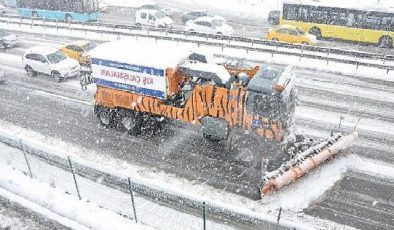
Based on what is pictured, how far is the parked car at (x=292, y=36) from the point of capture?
1137 inches

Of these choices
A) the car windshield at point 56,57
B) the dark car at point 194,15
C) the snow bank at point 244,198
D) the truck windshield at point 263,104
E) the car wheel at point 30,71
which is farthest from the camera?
the dark car at point 194,15

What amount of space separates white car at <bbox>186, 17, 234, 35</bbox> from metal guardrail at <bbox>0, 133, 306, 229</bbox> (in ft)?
66.2

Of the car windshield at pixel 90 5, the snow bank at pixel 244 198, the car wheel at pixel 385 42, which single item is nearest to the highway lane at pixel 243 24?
the car wheel at pixel 385 42

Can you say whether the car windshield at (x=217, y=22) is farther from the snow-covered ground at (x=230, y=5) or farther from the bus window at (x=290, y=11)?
the snow-covered ground at (x=230, y=5)

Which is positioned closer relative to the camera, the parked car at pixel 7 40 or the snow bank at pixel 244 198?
the snow bank at pixel 244 198

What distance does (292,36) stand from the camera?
29156 millimetres

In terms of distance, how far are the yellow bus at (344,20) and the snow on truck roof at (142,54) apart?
18.8 metres

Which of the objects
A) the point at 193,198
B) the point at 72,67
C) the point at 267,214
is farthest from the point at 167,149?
the point at 72,67

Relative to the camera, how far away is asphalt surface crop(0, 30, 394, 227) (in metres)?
13.7

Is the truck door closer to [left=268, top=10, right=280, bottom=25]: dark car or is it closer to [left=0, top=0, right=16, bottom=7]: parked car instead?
[left=268, top=10, right=280, bottom=25]: dark car

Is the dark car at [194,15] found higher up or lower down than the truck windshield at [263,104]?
higher up

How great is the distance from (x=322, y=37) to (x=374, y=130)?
16677mm

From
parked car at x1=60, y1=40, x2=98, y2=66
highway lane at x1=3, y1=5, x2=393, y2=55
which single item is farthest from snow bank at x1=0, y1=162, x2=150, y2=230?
highway lane at x1=3, y1=5, x2=393, y2=55

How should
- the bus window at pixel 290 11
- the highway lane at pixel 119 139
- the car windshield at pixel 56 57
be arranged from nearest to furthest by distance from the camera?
the highway lane at pixel 119 139 < the car windshield at pixel 56 57 < the bus window at pixel 290 11
